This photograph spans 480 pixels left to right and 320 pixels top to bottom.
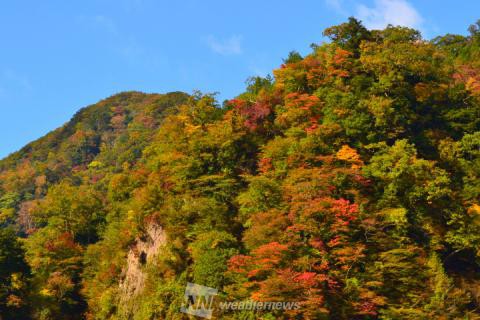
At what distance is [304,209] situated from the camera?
2898 centimetres

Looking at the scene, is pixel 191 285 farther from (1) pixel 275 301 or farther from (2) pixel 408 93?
(2) pixel 408 93

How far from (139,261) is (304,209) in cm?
1780

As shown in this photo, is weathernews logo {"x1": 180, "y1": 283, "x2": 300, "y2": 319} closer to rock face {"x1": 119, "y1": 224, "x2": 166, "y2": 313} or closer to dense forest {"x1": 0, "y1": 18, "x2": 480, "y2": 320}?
dense forest {"x1": 0, "y1": 18, "x2": 480, "y2": 320}

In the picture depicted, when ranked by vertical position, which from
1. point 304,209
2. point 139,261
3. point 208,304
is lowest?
point 208,304

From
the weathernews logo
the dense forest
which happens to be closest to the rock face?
the dense forest

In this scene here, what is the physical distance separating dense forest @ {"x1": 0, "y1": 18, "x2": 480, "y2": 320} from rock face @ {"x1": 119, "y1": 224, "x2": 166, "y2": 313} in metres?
0.16

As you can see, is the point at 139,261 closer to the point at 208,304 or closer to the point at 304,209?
the point at 208,304

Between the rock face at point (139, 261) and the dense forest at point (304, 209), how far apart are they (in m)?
0.16

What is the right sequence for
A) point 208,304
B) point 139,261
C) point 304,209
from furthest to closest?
point 139,261
point 208,304
point 304,209

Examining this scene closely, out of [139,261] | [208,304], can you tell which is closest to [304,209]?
[208,304]

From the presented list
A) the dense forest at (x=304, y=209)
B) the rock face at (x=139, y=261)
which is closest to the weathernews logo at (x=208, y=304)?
the dense forest at (x=304, y=209)

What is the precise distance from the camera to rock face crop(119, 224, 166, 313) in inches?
1539

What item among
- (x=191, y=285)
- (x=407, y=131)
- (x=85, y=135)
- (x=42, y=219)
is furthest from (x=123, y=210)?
(x=85, y=135)

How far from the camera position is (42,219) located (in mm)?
60594
